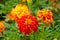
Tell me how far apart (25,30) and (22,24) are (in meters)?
0.04

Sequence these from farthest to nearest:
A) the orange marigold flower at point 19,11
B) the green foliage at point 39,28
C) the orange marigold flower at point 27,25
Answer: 1. the orange marigold flower at point 19,11
2. the green foliage at point 39,28
3. the orange marigold flower at point 27,25

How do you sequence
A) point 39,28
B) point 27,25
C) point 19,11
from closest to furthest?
1. point 27,25
2. point 39,28
3. point 19,11

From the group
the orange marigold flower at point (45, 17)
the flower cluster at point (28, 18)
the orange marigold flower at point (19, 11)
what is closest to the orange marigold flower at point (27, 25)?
the flower cluster at point (28, 18)

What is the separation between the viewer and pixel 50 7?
177 centimetres

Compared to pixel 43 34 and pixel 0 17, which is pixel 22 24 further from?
pixel 0 17

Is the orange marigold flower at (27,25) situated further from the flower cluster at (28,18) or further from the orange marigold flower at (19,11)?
the orange marigold flower at (19,11)

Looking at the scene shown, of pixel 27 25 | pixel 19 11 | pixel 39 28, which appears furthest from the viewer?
pixel 19 11

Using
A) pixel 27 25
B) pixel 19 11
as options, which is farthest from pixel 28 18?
pixel 19 11

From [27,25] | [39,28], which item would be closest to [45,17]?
[39,28]

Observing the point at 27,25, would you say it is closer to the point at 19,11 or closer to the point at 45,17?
the point at 45,17

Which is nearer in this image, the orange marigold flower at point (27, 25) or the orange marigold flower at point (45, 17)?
the orange marigold flower at point (27, 25)

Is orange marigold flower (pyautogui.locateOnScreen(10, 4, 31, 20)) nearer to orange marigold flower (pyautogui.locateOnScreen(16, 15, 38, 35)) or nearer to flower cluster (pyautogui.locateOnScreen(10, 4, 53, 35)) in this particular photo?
flower cluster (pyautogui.locateOnScreen(10, 4, 53, 35))

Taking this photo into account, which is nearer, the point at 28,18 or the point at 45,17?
the point at 28,18

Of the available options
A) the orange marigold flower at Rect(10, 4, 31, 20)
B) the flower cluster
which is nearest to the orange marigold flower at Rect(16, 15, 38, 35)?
the flower cluster
